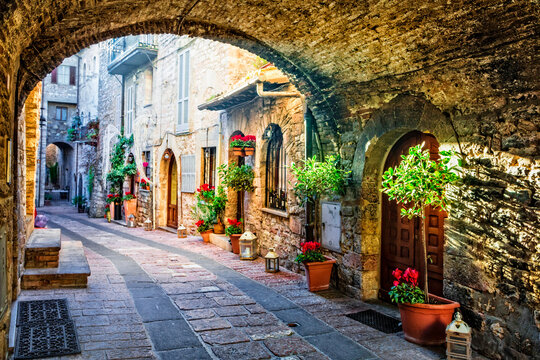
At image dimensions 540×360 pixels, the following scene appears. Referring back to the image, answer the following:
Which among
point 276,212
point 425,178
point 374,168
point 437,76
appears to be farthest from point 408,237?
point 276,212

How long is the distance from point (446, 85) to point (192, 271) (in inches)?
209

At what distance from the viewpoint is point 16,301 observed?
19.2ft

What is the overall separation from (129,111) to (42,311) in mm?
12378

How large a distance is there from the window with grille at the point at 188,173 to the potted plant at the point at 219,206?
160cm

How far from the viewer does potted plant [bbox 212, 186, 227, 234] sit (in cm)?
1110

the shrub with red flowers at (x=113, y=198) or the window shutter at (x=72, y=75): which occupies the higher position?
the window shutter at (x=72, y=75)

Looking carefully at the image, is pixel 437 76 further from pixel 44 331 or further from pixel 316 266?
pixel 44 331

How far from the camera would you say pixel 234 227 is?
33.6 feet

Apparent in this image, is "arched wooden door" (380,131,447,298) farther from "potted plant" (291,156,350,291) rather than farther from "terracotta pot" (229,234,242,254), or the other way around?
"terracotta pot" (229,234,242,254)

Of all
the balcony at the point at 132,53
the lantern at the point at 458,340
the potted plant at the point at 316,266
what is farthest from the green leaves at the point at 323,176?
the balcony at the point at 132,53

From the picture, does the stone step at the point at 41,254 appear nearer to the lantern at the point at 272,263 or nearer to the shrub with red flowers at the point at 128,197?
the lantern at the point at 272,263

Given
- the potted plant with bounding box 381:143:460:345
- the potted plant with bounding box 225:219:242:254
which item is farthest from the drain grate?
the potted plant with bounding box 225:219:242:254

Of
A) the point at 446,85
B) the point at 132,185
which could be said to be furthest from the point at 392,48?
the point at 132,185

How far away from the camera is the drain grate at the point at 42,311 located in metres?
5.23
